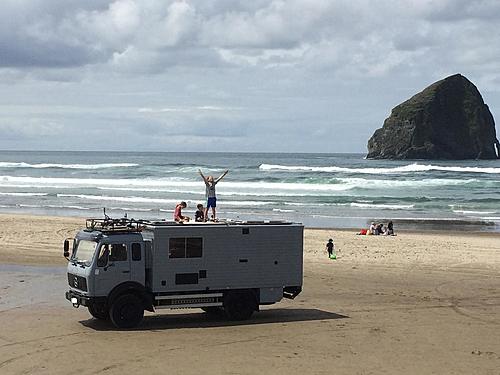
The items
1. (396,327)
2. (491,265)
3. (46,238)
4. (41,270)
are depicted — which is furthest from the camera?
(46,238)

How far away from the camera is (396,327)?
18.8 metres

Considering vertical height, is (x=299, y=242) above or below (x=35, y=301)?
above

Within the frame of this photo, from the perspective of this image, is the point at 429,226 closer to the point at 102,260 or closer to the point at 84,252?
the point at 84,252

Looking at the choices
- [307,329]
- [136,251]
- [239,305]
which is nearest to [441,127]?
[239,305]

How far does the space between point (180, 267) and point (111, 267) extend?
5.10 ft

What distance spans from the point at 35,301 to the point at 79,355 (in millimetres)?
5853

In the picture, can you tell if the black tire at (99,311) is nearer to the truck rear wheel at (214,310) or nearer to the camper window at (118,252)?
the camper window at (118,252)

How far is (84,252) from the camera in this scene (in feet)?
59.8

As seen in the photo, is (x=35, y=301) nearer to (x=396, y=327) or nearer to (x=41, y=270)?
(x=41, y=270)

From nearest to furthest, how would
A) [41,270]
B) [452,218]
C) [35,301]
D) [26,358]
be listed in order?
[26,358], [35,301], [41,270], [452,218]

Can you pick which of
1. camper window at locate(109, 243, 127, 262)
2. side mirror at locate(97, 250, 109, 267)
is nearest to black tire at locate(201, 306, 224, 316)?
camper window at locate(109, 243, 127, 262)

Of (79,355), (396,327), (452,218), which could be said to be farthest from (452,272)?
(452,218)

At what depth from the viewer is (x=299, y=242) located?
1977cm

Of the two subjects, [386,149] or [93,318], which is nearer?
[93,318]
